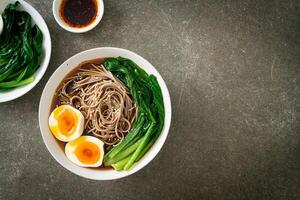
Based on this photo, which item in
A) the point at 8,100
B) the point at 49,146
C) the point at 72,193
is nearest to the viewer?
the point at 49,146

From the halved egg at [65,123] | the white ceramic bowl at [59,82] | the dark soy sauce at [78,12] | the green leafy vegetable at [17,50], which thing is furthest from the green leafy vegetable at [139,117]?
the green leafy vegetable at [17,50]

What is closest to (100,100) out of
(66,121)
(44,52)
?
(66,121)

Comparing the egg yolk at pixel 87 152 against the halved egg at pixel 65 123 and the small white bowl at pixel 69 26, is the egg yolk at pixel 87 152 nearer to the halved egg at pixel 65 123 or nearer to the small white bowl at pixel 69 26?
the halved egg at pixel 65 123

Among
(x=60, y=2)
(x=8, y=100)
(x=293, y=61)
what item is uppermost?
(x=293, y=61)

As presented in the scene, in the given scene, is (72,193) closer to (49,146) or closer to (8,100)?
(49,146)

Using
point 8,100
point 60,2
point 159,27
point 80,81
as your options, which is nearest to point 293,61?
point 159,27

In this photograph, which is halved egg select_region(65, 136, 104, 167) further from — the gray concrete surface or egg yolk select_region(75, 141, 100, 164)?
the gray concrete surface
